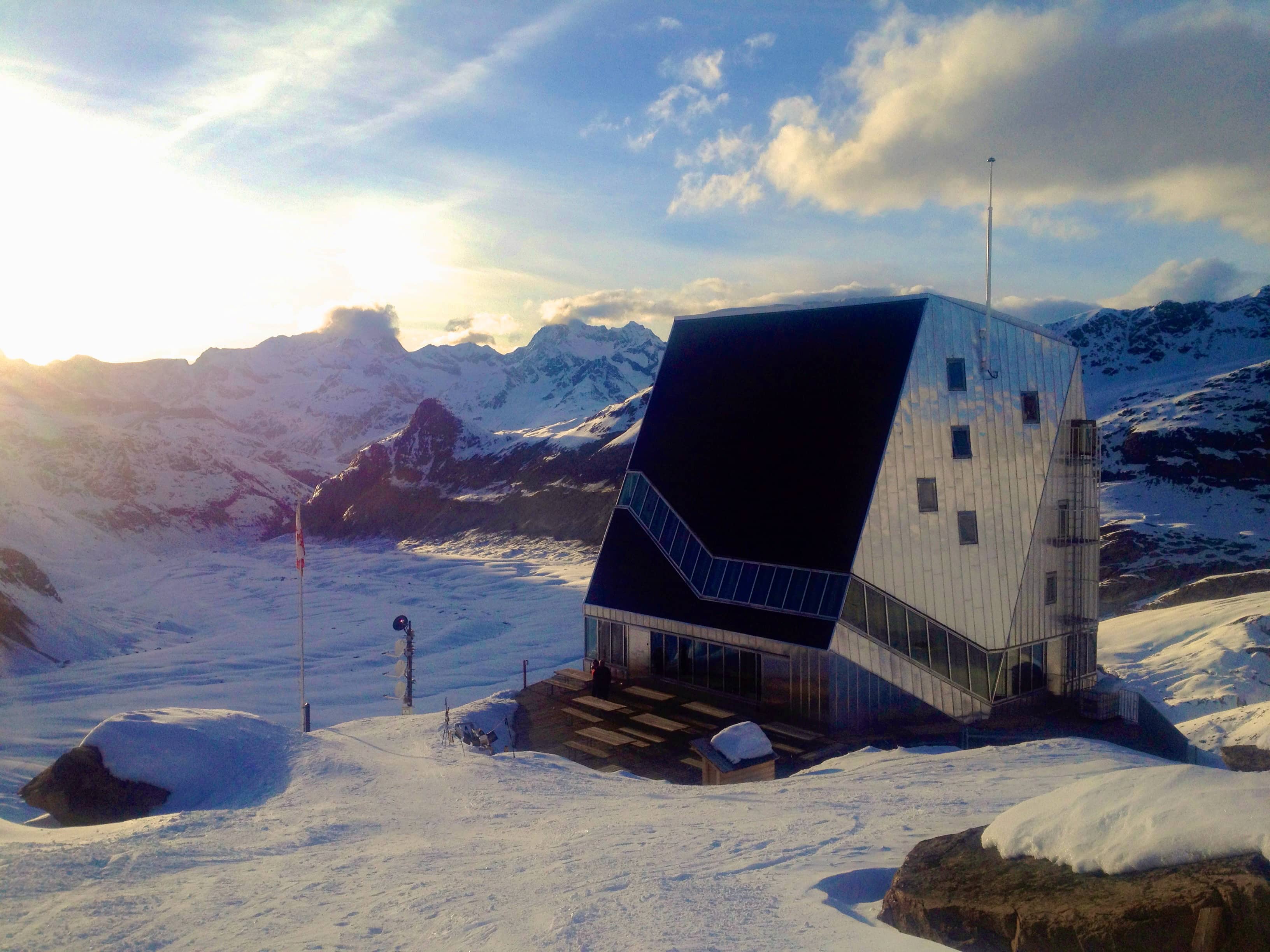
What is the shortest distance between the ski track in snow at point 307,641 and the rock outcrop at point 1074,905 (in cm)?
1867

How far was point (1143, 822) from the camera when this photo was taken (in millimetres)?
6438

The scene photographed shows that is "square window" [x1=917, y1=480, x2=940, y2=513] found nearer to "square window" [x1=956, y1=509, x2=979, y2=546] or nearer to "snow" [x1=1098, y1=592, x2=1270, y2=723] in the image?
"square window" [x1=956, y1=509, x2=979, y2=546]

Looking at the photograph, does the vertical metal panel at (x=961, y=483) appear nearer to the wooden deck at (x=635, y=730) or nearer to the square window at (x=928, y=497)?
the square window at (x=928, y=497)

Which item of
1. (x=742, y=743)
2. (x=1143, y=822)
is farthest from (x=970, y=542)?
(x=1143, y=822)

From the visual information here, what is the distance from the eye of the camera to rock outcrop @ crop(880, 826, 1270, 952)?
5.38 metres

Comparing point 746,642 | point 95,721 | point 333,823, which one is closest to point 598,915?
point 333,823

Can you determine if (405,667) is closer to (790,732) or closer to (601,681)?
(601,681)

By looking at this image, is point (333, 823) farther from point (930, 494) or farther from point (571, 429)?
point (571, 429)

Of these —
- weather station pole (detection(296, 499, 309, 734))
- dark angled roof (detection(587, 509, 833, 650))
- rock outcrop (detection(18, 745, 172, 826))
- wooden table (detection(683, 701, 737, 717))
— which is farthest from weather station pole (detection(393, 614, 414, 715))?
rock outcrop (detection(18, 745, 172, 826))

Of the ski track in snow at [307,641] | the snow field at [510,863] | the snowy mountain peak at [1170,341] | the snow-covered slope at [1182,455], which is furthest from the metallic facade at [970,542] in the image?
the snowy mountain peak at [1170,341]

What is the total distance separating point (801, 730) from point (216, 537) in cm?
15074

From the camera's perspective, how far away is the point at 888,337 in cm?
2612

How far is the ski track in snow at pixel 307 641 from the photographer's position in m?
35.8

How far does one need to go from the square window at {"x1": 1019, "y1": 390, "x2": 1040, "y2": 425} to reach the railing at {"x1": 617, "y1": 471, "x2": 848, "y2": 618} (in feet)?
29.9
